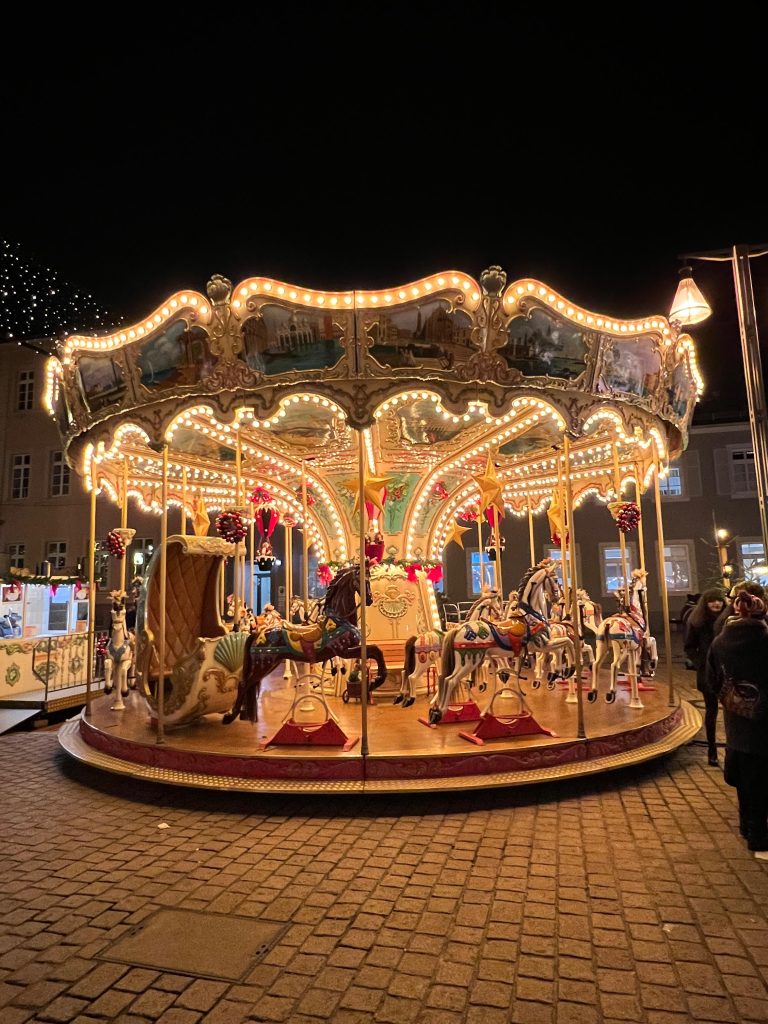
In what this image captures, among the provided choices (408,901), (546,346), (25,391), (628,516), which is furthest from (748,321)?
(25,391)

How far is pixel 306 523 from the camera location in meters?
10.1

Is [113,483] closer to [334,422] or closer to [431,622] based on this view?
[334,422]

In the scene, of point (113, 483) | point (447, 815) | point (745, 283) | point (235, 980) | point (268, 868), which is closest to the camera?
point (235, 980)

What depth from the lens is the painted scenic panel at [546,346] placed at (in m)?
5.95

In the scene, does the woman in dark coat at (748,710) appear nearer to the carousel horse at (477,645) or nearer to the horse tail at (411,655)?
the carousel horse at (477,645)

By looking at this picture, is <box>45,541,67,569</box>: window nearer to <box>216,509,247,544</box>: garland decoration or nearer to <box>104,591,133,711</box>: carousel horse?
<box>104,591,133,711</box>: carousel horse

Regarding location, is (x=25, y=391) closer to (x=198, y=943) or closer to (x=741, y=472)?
(x=198, y=943)

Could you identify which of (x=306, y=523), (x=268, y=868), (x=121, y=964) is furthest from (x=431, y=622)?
(x=121, y=964)

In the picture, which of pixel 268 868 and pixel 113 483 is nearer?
pixel 268 868

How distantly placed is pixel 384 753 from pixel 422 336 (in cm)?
364

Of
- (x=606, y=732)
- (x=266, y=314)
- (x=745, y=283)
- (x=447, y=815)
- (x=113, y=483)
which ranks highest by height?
(x=745, y=283)

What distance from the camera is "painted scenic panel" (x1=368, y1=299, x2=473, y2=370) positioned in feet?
18.7

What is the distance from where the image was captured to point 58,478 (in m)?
23.5

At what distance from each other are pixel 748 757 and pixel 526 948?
204cm
